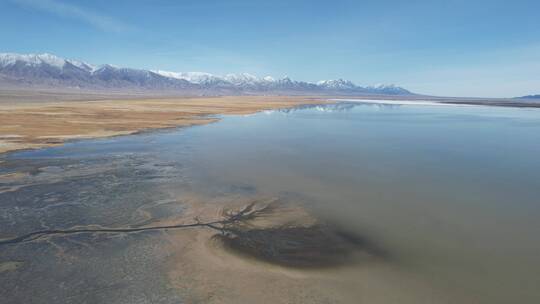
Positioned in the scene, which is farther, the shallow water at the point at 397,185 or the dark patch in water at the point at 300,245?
the dark patch in water at the point at 300,245

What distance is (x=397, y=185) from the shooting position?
12.4 m

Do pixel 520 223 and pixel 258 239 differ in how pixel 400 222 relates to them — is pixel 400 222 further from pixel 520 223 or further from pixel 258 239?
pixel 258 239

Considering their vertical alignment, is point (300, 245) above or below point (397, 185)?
Answer: below

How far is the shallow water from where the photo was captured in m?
7.00

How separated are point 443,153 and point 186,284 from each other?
56.6 ft

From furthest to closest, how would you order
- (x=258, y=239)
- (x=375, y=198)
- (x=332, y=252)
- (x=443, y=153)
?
(x=443, y=153) < (x=375, y=198) < (x=258, y=239) < (x=332, y=252)

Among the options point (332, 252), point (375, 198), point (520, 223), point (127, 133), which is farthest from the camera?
point (127, 133)

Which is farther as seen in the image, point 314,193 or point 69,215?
point 314,193

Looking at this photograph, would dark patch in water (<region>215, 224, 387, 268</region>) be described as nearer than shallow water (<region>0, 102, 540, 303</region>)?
No

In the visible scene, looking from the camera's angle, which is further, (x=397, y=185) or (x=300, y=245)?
(x=397, y=185)

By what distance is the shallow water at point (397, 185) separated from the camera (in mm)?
7000

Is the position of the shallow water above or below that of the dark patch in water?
above

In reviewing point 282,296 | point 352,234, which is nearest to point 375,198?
point 352,234

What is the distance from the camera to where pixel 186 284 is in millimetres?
6203
